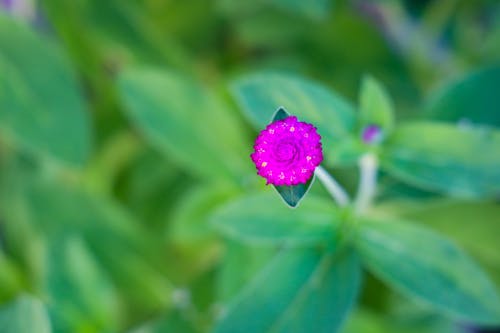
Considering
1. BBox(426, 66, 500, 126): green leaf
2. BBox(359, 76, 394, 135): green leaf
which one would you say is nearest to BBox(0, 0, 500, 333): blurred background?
BBox(426, 66, 500, 126): green leaf

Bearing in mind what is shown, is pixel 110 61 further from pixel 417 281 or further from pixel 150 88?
pixel 417 281

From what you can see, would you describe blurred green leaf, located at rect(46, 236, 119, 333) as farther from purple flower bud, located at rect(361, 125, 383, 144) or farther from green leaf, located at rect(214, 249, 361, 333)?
purple flower bud, located at rect(361, 125, 383, 144)

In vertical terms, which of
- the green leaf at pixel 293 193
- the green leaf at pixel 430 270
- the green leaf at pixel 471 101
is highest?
the green leaf at pixel 471 101

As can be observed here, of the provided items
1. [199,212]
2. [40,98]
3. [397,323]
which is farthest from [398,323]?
[40,98]

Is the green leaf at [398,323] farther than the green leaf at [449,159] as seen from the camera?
Yes

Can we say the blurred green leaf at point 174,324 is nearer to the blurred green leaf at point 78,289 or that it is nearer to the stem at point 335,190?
the blurred green leaf at point 78,289

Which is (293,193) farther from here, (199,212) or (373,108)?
(199,212)

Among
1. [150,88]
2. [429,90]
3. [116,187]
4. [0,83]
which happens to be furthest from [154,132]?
[429,90]

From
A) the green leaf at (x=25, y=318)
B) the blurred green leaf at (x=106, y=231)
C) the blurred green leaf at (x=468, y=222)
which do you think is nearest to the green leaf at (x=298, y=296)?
the green leaf at (x=25, y=318)
